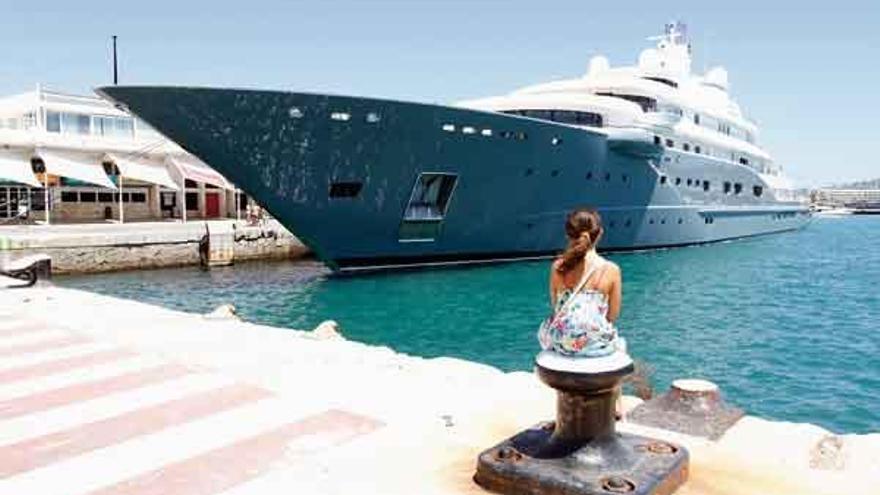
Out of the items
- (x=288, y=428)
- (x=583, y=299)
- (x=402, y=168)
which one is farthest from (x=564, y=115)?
(x=583, y=299)

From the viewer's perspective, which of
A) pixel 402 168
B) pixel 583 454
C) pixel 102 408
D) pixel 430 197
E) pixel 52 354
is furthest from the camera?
pixel 430 197

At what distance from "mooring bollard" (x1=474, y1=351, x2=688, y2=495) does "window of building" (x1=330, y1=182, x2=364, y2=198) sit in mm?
19848

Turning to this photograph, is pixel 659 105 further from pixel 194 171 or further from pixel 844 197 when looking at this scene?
pixel 844 197

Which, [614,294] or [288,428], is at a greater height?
[614,294]

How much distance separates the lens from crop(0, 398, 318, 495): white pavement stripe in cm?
407

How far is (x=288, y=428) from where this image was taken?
4984 mm

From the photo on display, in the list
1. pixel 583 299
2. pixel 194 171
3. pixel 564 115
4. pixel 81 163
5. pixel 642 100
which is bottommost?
pixel 583 299

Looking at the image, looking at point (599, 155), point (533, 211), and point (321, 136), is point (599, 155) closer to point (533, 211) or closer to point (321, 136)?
point (533, 211)

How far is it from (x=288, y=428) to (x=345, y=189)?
19.0 metres

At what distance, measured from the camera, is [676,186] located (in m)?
35.7

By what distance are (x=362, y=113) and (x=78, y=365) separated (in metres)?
16.7

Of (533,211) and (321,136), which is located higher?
(321,136)

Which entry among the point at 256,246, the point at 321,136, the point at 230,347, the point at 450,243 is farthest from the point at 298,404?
the point at 256,246

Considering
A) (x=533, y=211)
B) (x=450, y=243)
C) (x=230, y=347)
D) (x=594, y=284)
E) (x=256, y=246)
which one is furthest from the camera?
(x=256, y=246)
